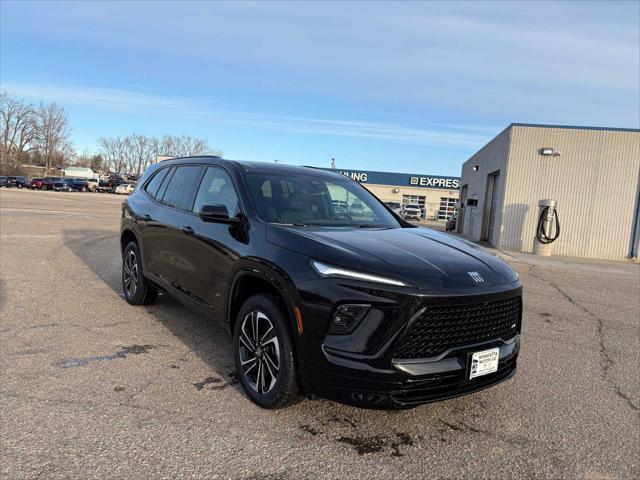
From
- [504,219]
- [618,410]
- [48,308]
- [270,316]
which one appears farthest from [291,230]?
[504,219]

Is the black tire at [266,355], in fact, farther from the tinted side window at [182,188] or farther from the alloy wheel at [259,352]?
the tinted side window at [182,188]

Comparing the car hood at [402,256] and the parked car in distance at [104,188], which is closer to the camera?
the car hood at [402,256]

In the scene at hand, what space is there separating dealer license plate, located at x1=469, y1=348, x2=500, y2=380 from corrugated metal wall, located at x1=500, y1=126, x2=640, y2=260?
17.2 metres

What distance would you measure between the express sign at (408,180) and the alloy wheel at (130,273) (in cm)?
6754

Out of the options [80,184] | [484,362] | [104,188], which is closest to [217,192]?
[484,362]

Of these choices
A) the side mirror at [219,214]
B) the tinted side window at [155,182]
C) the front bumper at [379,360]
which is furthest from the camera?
the tinted side window at [155,182]

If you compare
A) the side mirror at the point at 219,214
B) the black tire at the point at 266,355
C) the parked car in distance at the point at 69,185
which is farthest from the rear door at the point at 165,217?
the parked car in distance at the point at 69,185

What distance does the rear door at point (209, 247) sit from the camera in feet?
12.7

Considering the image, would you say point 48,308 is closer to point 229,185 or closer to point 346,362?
point 229,185

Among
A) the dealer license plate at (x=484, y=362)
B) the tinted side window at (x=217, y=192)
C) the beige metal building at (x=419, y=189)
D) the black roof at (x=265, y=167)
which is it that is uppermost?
the beige metal building at (x=419, y=189)

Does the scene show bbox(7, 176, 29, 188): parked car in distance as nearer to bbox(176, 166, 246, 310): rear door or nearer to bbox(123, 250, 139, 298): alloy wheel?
bbox(123, 250, 139, 298): alloy wheel

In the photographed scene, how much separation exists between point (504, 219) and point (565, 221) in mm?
2226

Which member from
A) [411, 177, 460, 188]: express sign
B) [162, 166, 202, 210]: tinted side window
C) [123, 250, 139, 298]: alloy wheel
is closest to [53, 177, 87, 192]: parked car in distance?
[411, 177, 460, 188]: express sign

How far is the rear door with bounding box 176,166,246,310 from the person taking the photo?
387cm
